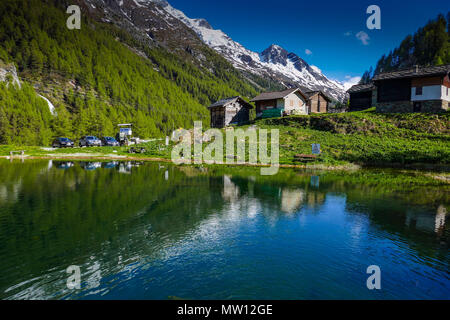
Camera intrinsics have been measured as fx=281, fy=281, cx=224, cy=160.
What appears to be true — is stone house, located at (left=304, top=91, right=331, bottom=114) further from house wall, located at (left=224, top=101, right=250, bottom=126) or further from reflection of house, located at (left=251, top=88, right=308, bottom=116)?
house wall, located at (left=224, top=101, right=250, bottom=126)

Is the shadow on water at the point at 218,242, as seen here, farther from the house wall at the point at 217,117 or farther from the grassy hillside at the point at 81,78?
the grassy hillside at the point at 81,78

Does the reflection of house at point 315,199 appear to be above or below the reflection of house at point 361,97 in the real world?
below

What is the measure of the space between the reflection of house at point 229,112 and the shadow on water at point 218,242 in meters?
52.8

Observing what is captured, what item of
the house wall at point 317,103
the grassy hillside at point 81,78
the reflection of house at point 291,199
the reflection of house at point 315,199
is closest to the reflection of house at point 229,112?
the house wall at point 317,103

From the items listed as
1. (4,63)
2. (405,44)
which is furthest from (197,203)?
(405,44)

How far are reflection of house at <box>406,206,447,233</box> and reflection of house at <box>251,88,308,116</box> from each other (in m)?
51.6

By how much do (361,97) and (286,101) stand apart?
17818 millimetres

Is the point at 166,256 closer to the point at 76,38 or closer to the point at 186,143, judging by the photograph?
the point at 186,143

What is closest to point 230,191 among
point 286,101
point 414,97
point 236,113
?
point 414,97

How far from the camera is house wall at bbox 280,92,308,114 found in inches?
2589

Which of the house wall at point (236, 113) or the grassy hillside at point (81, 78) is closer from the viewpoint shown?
the house wall at point (236, 113)

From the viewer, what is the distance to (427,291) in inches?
305

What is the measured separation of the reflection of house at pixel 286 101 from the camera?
6575 centimetres

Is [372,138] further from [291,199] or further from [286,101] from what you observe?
[291,199]
